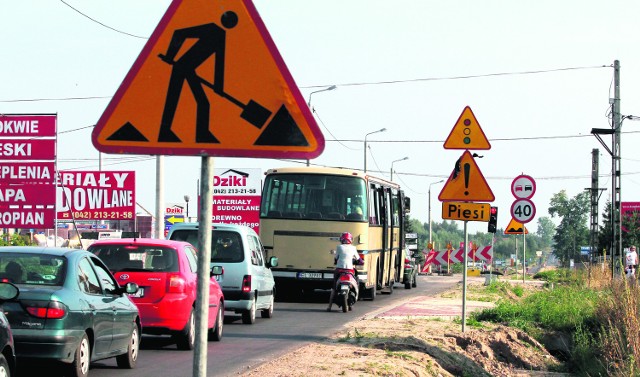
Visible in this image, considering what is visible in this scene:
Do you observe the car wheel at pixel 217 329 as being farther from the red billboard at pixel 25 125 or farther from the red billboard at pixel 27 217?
the red billboard at pixel 25 125

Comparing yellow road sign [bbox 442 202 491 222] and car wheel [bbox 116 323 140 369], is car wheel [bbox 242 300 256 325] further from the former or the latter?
car wheel [bbox 116 323 140 369]

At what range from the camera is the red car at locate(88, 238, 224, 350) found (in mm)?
15019

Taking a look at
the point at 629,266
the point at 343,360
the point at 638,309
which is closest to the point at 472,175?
the point at 638,309

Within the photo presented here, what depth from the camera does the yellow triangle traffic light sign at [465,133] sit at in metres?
16.5

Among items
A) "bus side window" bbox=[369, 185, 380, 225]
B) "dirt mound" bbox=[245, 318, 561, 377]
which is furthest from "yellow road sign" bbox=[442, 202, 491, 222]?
"bus side window" bbox=[369, 185, 380, 225]

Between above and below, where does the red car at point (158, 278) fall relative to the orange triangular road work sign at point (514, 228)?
below

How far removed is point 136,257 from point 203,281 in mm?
11331

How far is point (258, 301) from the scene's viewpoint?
2122cm

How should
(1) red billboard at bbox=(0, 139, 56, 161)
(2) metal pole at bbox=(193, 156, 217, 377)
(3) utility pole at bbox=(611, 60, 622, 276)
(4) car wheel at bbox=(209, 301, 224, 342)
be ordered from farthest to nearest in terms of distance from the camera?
1. (3) utility pole at bbox=(611, 60, 622, 276)
2. (1) red billboard at bbox=(0, 139, 56, 161)
3. (4) car wheel at bbox=(209, 301, 224, 342)
4. (2) metal pole at bbox=(193, 156, 217, 377)

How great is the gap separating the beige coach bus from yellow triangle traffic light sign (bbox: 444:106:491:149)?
1200 cm

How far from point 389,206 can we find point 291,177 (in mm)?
5325

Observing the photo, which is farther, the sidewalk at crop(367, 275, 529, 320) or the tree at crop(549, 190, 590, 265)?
the tree at crop(549, 190, 590, 265)

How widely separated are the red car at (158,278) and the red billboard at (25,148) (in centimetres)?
1465

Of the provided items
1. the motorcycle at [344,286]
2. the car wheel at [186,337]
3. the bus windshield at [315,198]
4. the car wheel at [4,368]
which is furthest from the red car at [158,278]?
the bus windshield at [315,198]
